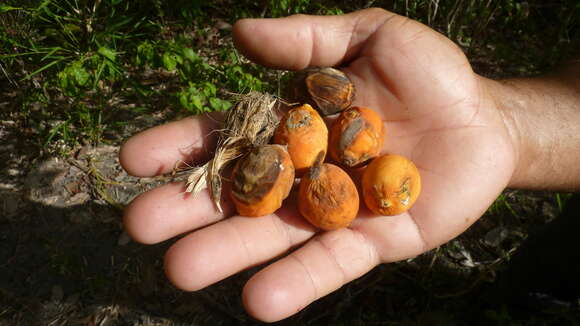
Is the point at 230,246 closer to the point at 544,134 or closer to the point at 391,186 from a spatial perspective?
the point at 391,186

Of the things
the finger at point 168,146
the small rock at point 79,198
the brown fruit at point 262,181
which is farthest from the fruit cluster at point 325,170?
the small rock at point 79,198

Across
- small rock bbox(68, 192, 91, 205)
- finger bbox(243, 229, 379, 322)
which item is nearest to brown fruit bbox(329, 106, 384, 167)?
finger bbox(243, 229, 379, 322)

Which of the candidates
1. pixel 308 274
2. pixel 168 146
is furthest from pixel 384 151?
pixel 168 146

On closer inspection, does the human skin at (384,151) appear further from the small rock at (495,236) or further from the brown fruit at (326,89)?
the small rock at (495,236)

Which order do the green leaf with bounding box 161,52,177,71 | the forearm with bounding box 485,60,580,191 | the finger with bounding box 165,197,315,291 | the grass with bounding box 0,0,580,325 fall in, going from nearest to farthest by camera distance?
the finger with bounding box 165,197,315,291 → the forearm with bounding box 485,60,580,191 → the green leaf with bounding box 161,52,177,71 → the grass with bounding box 0,0,580,325

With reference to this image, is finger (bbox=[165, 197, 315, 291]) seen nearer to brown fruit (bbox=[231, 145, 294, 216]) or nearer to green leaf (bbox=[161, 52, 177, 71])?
brown fruit (bbox=[231, 145, 294, 216])

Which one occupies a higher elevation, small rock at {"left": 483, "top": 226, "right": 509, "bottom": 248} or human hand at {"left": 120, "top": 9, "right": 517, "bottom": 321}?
human hand at {"left": 120, "top": 9, "right": 517, "bottom": 321}

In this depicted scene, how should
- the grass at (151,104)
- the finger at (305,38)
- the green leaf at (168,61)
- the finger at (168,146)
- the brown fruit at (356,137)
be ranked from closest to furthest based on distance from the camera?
the brown fruit at (356,137)
the finger at (168,146)
the finger at (305,38)
the green leaf at (168,61)
the grass at (151,104)

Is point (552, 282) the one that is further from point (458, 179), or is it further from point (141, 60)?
point (141, 60)
